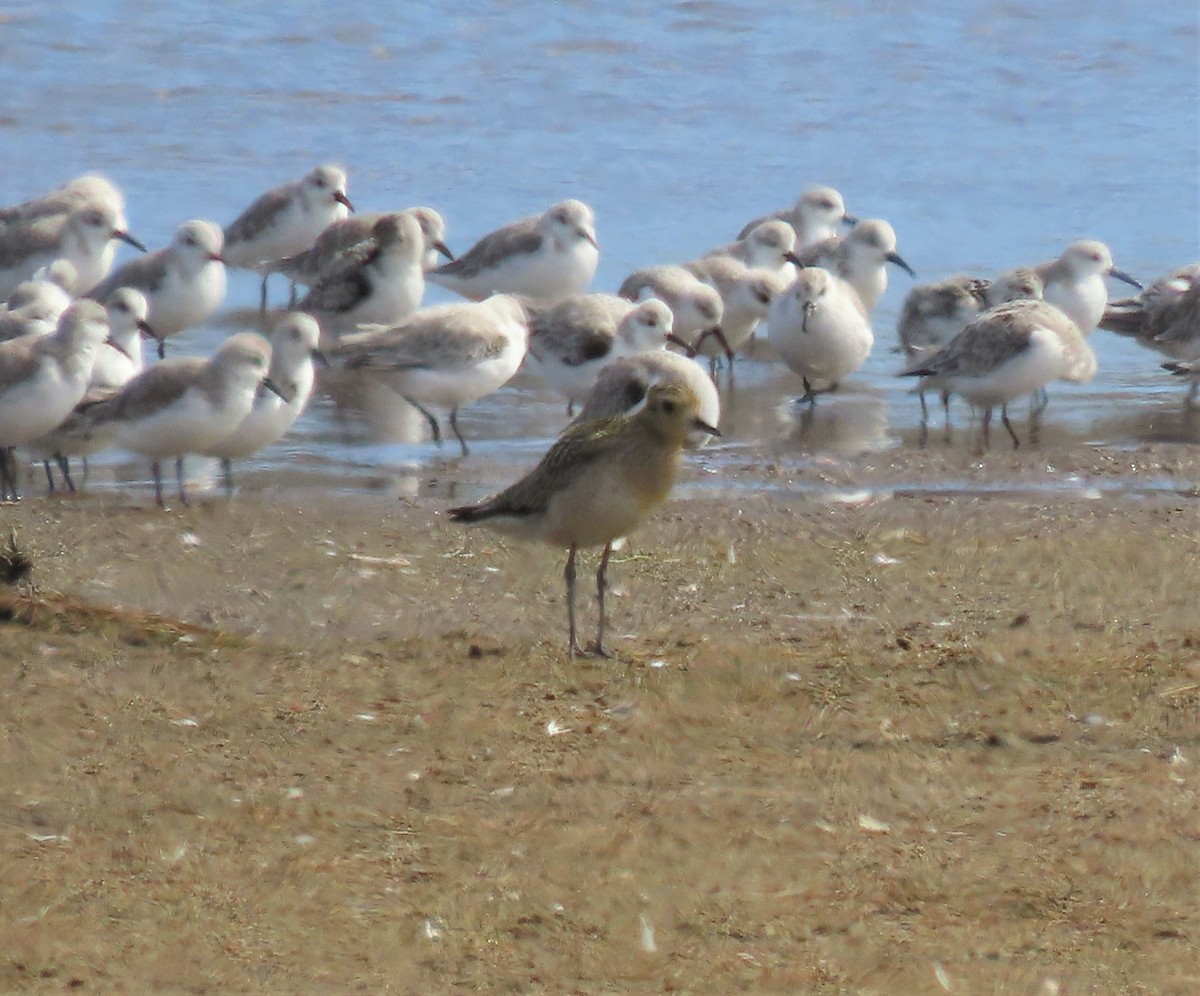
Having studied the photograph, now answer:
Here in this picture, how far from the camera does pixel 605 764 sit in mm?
5816

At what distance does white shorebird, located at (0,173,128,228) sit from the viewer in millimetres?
14562

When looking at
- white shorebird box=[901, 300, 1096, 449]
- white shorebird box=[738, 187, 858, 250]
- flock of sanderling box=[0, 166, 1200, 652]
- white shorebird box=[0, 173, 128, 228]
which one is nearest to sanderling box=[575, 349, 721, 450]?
flock of sanderling box=[0, 166, 1200, 652]

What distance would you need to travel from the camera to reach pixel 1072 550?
26.9ft

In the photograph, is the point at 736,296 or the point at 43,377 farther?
the point at 736,296

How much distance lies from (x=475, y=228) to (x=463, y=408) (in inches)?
224

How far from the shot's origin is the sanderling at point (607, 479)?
267 inches

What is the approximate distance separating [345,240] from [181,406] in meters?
5.73

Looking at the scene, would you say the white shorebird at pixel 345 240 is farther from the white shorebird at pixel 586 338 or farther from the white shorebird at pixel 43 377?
the white shorebird at pixel 43 377

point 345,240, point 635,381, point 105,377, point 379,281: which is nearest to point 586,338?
point 635,381

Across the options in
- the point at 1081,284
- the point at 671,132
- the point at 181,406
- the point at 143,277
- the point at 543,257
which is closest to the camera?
the point at 181,406

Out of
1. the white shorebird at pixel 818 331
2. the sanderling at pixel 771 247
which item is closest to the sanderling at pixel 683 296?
the white shorebird at pixel 818 331

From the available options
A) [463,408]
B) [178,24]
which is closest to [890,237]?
[463,408]

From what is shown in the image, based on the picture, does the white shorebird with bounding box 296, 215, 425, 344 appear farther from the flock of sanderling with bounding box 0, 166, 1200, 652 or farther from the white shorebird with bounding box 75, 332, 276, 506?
the white shorebird with bounding box 75, 332, 276, 506

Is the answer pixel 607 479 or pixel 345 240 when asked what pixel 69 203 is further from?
pixel 607 479
